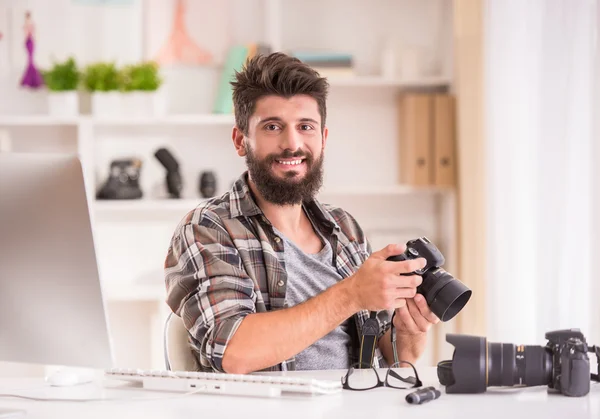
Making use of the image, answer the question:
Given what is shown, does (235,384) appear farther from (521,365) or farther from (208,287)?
(521,365)

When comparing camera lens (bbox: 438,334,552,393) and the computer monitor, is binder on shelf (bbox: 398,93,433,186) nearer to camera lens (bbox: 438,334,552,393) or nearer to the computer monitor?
camera lens (bbox: 438,334,552,393)

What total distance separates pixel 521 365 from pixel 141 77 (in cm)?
242

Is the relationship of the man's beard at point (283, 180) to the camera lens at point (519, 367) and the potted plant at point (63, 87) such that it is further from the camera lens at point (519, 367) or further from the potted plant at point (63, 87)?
the potted plant at point (63, 87)

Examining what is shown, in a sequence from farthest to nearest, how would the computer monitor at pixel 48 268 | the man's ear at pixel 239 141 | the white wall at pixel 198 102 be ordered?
1. the white wall at pixel 198 102
2. the man's ear at pixel 239 141
3. the computer monitor at pixel 48 268

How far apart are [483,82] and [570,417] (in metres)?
2.03

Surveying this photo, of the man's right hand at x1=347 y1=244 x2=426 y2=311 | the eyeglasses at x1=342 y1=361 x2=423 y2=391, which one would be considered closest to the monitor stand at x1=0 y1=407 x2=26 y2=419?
the eyeglasses at x1=342 y1=361 x2=423 y2=391

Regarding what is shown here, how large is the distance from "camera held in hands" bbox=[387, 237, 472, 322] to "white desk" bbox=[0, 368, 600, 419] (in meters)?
0.16

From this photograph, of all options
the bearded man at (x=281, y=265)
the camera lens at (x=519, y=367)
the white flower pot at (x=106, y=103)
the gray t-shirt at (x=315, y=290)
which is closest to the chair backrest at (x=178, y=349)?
the bearded man at (x=281, y=265)

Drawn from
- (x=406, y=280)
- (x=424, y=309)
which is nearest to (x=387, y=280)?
(x=406, y=280)

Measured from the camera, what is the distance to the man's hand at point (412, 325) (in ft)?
5.87

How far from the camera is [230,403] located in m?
1.48

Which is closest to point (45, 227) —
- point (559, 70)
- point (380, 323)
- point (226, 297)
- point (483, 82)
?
point (226, 297)

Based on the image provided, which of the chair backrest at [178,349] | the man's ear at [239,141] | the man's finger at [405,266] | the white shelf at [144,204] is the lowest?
the chair backrest at [178,349]

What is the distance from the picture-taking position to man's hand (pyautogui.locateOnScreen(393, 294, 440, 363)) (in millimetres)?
1789
